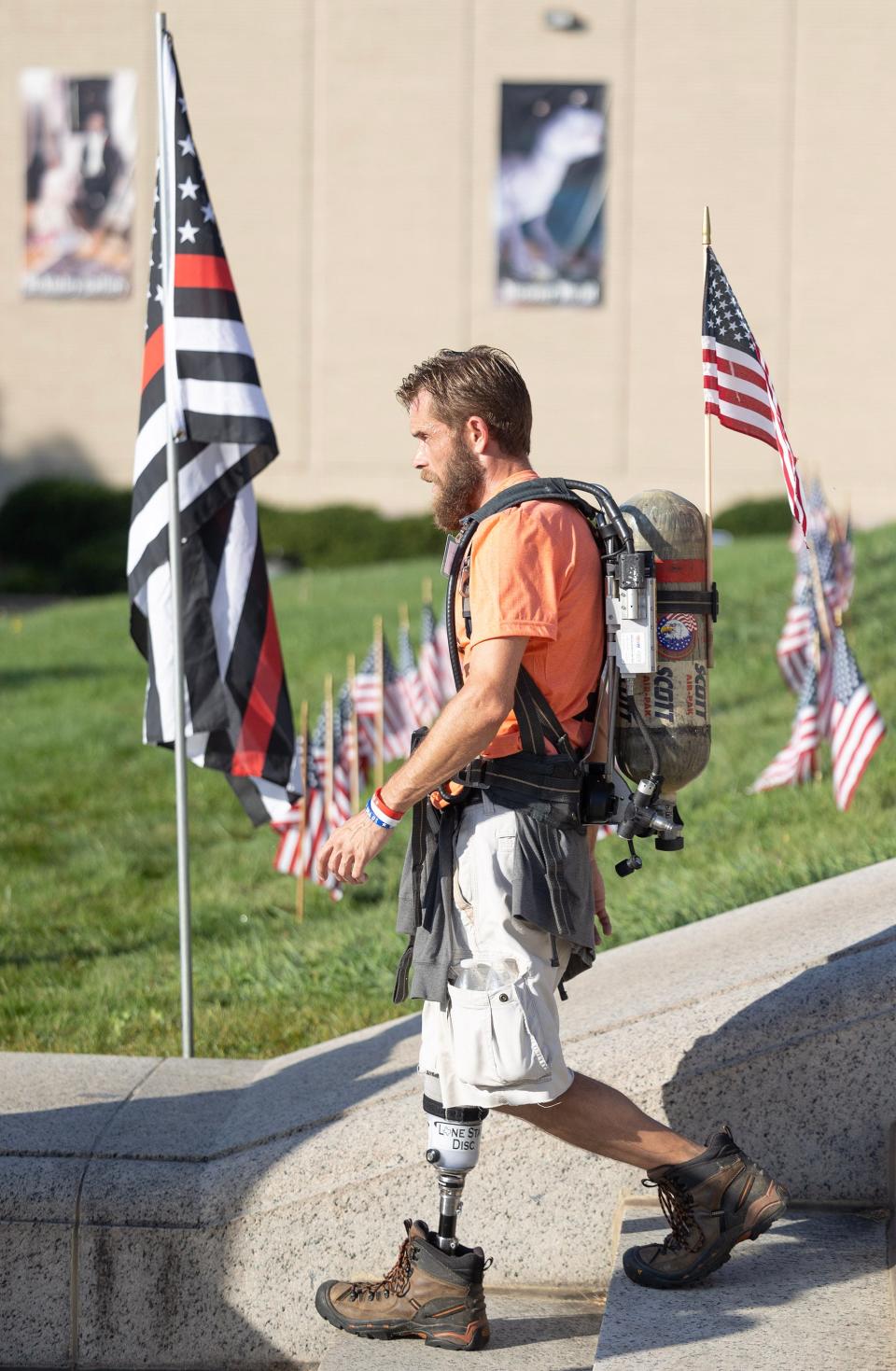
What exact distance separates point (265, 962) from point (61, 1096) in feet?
7.64

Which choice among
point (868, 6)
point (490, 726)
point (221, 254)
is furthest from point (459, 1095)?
point (868, 6)

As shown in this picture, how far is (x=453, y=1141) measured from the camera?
3549mm

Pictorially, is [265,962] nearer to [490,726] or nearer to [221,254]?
[221,254]

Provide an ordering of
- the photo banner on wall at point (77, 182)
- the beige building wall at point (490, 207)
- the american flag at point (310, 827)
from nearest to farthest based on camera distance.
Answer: the american flag at point (310, 827) < the beige building wall at point (490, 207) < the photo banner on wall at point (77, 182)

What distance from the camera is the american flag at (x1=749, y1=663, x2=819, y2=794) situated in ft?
29.9

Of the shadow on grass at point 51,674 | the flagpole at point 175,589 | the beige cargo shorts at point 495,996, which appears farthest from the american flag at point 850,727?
the shadow on grass at point 51,674

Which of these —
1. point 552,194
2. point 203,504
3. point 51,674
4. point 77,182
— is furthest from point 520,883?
point 77,182

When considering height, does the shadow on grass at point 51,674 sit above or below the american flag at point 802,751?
below

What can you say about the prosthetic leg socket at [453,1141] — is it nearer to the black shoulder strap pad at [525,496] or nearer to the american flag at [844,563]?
the black shoulder strap pad at [525,496]

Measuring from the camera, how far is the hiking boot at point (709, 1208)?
3592 mm

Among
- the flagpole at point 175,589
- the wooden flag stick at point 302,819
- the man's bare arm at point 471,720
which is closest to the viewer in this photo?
the man's bare arm at point 471,720

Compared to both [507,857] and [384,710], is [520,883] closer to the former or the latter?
[507,857]

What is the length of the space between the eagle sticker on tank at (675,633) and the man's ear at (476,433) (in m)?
0.54

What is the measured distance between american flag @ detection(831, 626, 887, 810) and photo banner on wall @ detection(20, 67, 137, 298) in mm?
28572
